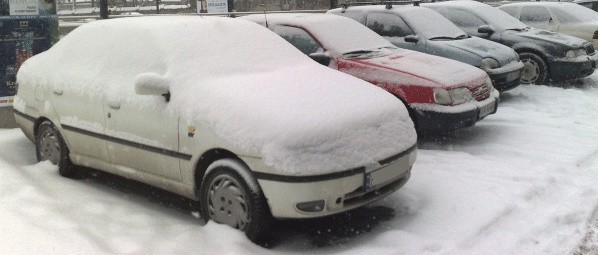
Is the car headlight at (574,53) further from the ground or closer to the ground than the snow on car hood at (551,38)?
closer to the ground

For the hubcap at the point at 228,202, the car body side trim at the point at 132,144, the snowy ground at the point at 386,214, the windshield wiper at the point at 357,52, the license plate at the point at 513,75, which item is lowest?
the snowy ground at the point at 386,214

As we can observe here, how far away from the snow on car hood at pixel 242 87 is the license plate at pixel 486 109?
2.24 meters

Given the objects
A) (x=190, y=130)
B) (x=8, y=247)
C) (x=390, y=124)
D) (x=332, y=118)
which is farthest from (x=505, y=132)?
(x=8, y=247)

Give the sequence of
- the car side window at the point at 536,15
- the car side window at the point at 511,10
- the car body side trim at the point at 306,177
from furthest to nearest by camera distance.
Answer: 1. the car side window at the point at 511,10
2. the car side window at the point at 536,15
3. the car body side trim at the point at 306,177

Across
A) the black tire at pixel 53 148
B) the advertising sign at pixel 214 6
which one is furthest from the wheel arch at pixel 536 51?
the black tire at pixel 53 148

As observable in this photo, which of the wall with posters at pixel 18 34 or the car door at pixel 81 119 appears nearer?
the car door at pixel 81 119

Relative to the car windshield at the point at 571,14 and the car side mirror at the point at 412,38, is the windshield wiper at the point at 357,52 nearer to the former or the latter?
the car side mirror at the point at 412,38

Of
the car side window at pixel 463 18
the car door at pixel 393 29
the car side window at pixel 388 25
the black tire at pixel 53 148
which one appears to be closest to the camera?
the black tire at pixel 53 148

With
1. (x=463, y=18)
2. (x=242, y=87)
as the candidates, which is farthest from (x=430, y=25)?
(x=242, y=87)

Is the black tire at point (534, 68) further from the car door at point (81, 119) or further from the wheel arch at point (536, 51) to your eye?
the car door at point (81, 119)

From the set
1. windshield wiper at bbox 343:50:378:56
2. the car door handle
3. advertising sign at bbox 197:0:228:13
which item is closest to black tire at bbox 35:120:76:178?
the car door handle

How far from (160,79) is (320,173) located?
1481mm

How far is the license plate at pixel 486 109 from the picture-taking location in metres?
6.61

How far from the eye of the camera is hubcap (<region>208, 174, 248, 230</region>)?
405 centimetres
